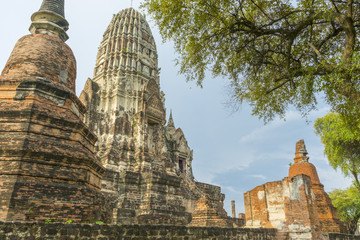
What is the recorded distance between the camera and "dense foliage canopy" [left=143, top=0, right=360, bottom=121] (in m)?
6.37

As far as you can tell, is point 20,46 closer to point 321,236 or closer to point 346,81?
point 346,81

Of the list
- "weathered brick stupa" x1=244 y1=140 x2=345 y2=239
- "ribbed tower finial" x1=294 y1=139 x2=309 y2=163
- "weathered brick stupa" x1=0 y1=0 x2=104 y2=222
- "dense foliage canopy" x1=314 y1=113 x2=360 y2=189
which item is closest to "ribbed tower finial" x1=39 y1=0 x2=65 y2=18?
"weathered brick stupa" x1=0 y1=0 x2=104 y2=222

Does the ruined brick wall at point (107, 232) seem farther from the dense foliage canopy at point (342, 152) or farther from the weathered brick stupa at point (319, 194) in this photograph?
the dense foliage canopy at point (342, 152)

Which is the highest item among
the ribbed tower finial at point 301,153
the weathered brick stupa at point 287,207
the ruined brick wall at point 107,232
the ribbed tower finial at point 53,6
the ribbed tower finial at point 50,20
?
the ribbed tower finial at point 53,6

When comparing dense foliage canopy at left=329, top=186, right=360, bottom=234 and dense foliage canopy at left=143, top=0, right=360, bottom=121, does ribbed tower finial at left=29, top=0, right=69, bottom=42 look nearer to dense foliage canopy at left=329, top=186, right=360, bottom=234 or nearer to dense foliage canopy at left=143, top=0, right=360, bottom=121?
dense foliage canopy at left=143, top=0, right=360, bottom=121

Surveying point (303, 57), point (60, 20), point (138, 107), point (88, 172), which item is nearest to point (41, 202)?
point (88, 172)

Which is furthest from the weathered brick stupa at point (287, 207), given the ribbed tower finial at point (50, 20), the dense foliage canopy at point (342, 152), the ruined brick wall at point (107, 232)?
the dense foliage canopy at point (342, 152)

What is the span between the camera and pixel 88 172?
23.2 feet

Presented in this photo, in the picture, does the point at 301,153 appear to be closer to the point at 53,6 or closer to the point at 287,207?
the point at 287,207

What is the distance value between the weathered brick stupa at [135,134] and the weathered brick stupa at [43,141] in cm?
687

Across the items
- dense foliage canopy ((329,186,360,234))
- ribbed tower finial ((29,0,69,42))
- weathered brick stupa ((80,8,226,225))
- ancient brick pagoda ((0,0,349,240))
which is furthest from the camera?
dense foliage canopy ((329,186,360,234))

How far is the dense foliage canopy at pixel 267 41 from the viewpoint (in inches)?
251

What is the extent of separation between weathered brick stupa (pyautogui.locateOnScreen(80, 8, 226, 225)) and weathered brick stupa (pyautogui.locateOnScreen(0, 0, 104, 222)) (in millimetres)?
6867

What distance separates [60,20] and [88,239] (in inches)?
325
